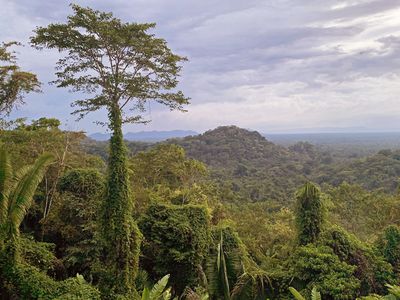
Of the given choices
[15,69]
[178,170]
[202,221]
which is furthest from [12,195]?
[178,170]

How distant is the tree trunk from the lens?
450 inches

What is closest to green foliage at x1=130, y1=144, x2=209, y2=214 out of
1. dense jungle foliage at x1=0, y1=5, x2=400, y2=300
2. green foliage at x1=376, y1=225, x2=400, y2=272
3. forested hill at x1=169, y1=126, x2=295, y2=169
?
dense jungle foliage at x1=0, y1=5, x2=400, y2=300

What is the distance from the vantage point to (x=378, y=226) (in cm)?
2131

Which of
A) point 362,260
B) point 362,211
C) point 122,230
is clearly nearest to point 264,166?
point 362,211

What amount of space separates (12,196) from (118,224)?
9.94 feet

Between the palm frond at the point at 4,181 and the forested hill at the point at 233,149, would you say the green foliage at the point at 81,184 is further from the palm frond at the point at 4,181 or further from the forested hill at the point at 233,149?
the forested hill at the point at 233,149

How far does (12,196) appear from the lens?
1007 cm

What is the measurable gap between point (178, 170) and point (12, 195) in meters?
11.2

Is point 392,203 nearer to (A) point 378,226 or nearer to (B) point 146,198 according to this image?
(A) point 378,226

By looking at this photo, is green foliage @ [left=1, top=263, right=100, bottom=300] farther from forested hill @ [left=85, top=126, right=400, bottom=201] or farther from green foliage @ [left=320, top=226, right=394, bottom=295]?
forested hill @ [left=85, top=126, right=400, bottom=201]

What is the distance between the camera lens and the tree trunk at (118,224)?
11430mm

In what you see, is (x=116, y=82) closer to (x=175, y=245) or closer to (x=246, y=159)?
(x=175, y=245)

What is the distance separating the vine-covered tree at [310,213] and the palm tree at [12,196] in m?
9.60

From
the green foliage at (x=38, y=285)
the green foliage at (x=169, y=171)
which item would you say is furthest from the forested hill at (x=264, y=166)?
the green foliage at (x=38, y=285)
